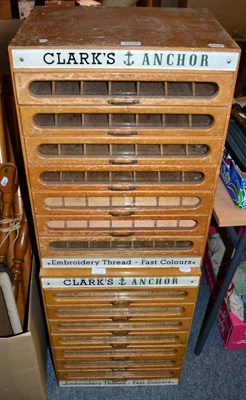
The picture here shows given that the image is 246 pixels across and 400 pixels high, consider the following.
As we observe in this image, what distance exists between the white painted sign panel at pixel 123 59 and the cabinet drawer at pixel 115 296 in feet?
2.23

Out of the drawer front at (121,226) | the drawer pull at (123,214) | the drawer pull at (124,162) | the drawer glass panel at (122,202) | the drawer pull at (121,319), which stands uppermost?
the drawer pull at (124,162)

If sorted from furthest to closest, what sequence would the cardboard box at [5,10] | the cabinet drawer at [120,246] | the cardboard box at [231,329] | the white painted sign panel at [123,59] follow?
the cardboard box at [5,10] < the cardboard box at [231,329] < the cabinet drawer at [120,246] < the white painted sign panel at [123,59]

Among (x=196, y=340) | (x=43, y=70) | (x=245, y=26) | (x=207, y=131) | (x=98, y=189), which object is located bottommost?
(x=196, y=340)

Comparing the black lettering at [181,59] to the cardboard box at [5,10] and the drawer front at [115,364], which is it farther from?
the cardboard box at [5,10]

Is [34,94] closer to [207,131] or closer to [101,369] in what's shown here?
[207,131]

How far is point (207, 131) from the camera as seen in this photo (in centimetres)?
93

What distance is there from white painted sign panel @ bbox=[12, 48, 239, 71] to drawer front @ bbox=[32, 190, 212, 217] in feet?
1.02

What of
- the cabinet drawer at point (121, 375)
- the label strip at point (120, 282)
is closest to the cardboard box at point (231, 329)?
the cabinet drawer at point (121, 375)

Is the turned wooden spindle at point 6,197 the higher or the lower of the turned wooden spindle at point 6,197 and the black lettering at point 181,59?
the lower

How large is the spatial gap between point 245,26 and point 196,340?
182 cm

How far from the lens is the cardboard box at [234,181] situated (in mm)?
1211

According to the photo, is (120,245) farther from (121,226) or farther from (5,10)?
(5,10)

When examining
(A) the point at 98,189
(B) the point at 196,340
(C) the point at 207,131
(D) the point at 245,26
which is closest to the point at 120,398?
(B) the point at 196,340

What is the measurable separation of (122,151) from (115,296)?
0.51 meters
